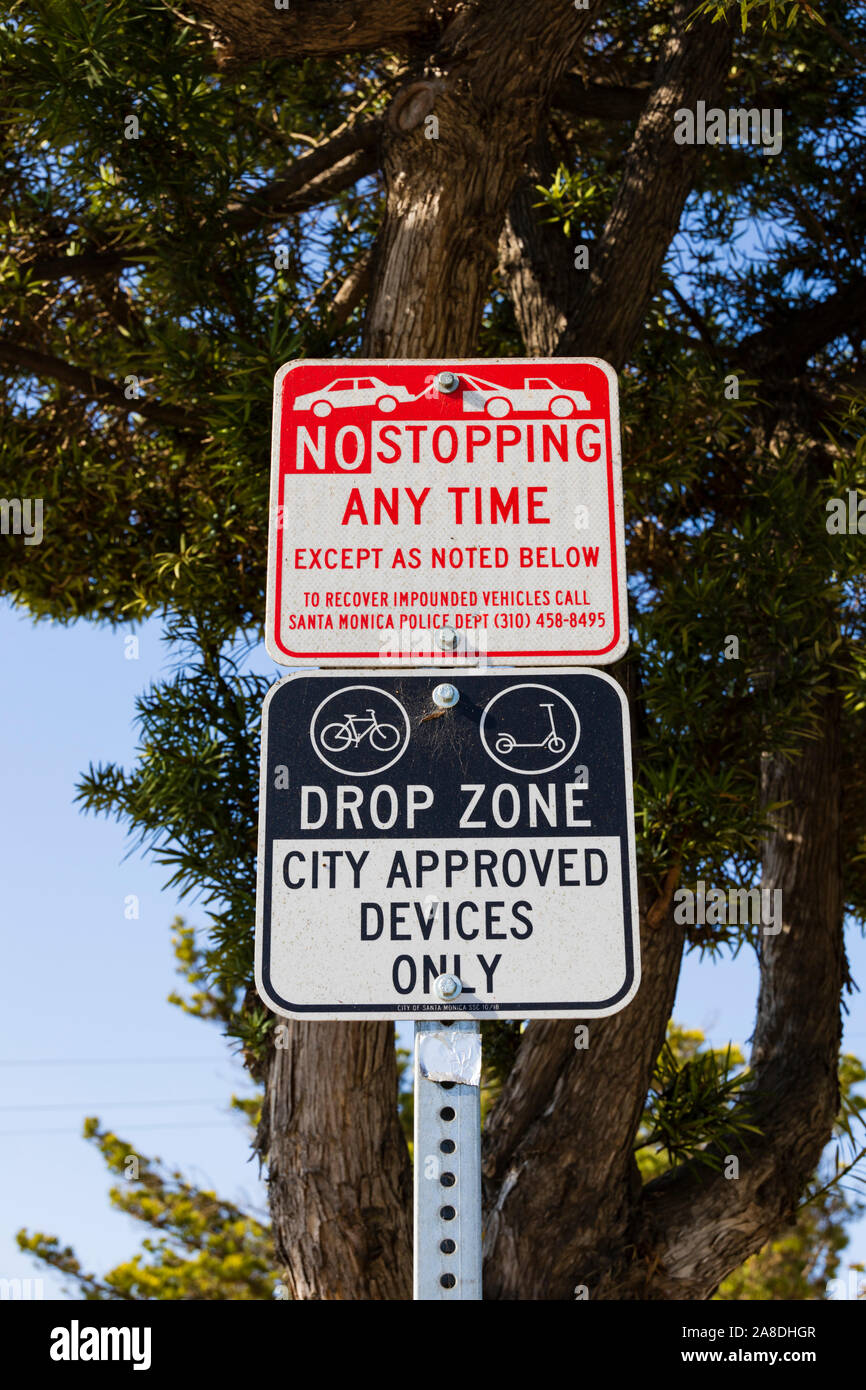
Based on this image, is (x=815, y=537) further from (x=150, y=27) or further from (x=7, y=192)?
(x=7, y=192)

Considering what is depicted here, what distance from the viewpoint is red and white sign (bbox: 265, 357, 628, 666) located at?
1.71 m

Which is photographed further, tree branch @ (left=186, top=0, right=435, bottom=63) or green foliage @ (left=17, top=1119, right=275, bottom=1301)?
green foliage @ (left=17, top=1119, right=275, bottom=1301)

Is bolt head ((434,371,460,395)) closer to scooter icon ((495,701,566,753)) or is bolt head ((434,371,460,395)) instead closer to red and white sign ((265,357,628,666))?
red and white sign ((265,357,628,666))

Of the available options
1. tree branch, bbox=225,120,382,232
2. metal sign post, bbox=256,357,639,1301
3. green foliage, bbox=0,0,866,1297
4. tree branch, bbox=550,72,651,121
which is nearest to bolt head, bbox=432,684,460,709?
metal sign post, bbox=256,357,639,1301

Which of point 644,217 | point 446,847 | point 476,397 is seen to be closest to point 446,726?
point 446,847

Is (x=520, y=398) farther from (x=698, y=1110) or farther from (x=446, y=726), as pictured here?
(x=698, y=1110)

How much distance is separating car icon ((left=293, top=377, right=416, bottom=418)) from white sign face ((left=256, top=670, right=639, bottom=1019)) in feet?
1.30

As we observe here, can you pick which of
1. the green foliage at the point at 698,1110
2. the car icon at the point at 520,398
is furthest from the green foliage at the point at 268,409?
the car icon at the point at 520,398

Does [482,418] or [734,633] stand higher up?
[734,633]

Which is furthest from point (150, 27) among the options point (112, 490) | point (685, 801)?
point (685, 801)

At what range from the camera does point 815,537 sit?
12.4 feet

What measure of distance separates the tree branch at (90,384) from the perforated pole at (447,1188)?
10.2 feet
